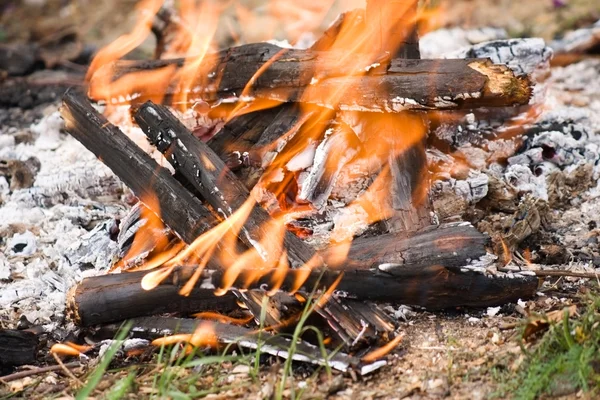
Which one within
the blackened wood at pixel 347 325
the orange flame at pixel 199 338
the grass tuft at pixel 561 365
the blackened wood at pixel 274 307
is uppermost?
the orange flame at pixel 199 338

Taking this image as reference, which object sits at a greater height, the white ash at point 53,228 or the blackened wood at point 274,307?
the white ash at point 53,228

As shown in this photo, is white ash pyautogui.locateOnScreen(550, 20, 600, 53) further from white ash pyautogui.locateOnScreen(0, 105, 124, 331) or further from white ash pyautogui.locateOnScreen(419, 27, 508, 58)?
white ash pyautogui.locateOnScreen(0, 105, 124, 331)

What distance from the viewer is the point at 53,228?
4215mm

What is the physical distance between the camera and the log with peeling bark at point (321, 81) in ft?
10.9

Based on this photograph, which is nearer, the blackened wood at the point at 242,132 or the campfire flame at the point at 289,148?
the campfire flame at the point at 289,148

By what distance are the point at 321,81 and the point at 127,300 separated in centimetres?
150

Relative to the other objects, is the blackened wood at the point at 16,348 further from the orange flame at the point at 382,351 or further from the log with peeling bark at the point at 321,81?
the log with peeling bark at the point at 321,81

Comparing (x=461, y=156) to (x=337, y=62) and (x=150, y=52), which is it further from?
(x=150, y=52)

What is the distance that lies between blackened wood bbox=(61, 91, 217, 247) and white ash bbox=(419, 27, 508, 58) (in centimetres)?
300

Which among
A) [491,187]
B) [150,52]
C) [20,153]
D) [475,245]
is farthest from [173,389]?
[150,52]

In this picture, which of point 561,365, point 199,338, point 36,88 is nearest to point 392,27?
point 199,338

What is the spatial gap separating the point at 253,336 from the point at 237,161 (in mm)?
1099

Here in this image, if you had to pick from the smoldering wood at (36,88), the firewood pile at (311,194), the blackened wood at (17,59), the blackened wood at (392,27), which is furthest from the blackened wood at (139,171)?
the blackened wood at (17,59)

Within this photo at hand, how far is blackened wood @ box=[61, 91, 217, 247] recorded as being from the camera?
3.35 m
